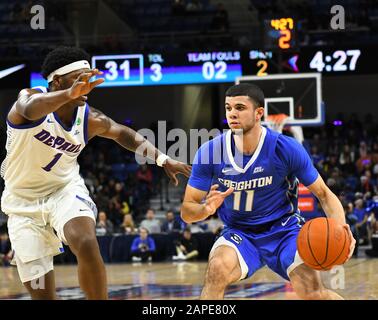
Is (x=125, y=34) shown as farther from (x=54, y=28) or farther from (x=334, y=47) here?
(x=334, y=47)

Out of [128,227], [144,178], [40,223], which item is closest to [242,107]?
[40,223]

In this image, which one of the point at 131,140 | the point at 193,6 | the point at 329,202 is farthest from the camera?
the point at 193,6

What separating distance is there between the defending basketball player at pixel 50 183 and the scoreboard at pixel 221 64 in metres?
11.4

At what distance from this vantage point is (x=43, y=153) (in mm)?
5242

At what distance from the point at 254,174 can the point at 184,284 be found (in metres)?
5.44

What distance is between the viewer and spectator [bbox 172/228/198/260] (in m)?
16.2

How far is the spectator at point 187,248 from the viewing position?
1625cm

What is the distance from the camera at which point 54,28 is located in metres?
22.2

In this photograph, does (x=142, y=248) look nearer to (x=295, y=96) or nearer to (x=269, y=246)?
(x=295, y=96)

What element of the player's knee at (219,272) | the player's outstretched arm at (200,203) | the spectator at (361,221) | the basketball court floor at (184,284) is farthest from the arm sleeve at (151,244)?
the player's knee at (219,272)

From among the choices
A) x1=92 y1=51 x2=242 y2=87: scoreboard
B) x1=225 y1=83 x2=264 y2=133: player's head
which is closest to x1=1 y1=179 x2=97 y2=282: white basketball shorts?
x1=225 y1=83 x2=264 y2=133: player's head

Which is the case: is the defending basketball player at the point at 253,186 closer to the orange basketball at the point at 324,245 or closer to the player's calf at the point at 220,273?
the player's calf at the point at 220,273

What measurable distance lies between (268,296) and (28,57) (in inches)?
473
